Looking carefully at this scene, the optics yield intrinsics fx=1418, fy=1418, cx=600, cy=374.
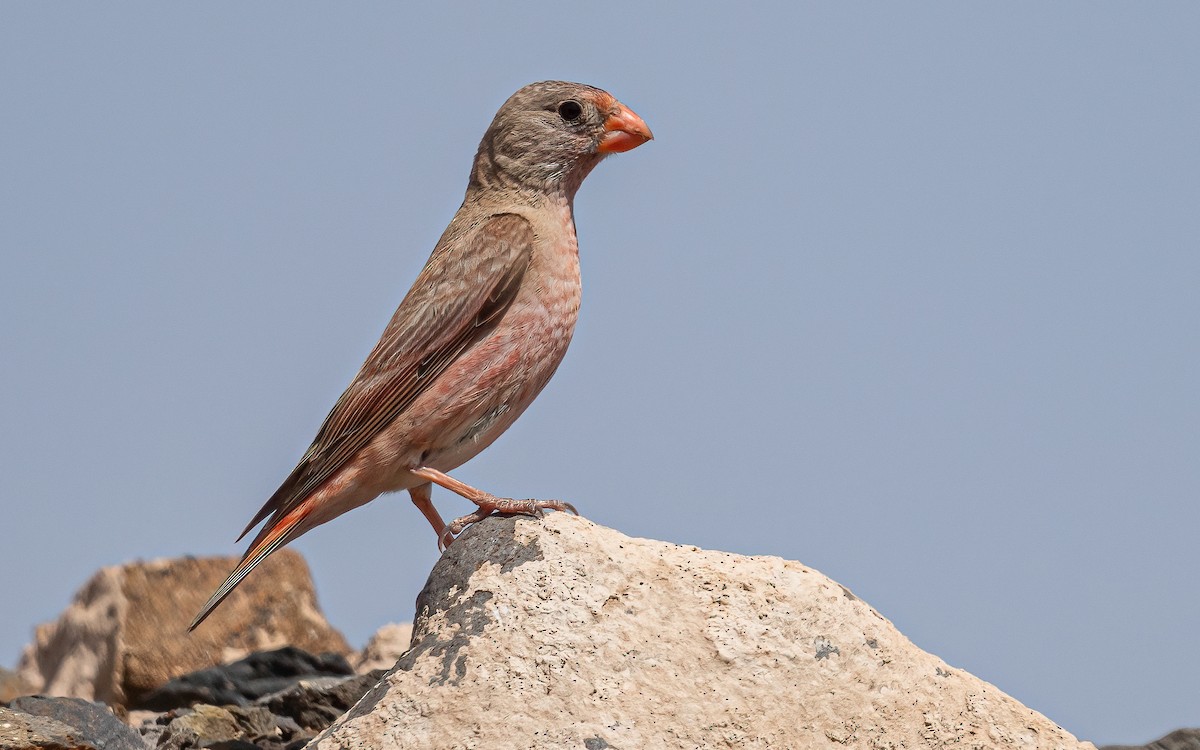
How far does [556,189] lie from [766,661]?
3.21 m

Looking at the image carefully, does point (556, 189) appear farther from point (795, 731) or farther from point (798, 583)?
point (795, 731)

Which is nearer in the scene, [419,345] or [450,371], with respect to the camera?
[450,371]

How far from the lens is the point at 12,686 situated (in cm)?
963

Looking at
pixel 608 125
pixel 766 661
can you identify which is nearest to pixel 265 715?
pixel 766 661

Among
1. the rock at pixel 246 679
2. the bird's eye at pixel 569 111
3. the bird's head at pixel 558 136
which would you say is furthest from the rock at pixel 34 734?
the bird's eye at pixel 569 111

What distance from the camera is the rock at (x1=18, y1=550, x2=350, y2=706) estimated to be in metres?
9.23

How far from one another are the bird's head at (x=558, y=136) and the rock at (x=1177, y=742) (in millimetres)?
3943

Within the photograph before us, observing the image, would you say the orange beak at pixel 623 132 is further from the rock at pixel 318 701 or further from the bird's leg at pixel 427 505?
the rock at pixel 318 701

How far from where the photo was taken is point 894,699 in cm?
533

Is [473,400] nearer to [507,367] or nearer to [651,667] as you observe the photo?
[507,367]

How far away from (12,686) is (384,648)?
8.76 feet

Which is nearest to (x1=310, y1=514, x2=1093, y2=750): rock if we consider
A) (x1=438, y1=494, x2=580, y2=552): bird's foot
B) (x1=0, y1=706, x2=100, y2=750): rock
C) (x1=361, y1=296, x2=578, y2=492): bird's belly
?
(x1=438, y1=494, x2=580, y2=552): bird's foot

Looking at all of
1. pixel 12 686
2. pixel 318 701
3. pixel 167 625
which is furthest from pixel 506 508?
pixel 12 686

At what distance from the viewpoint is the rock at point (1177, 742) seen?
21.3ft
